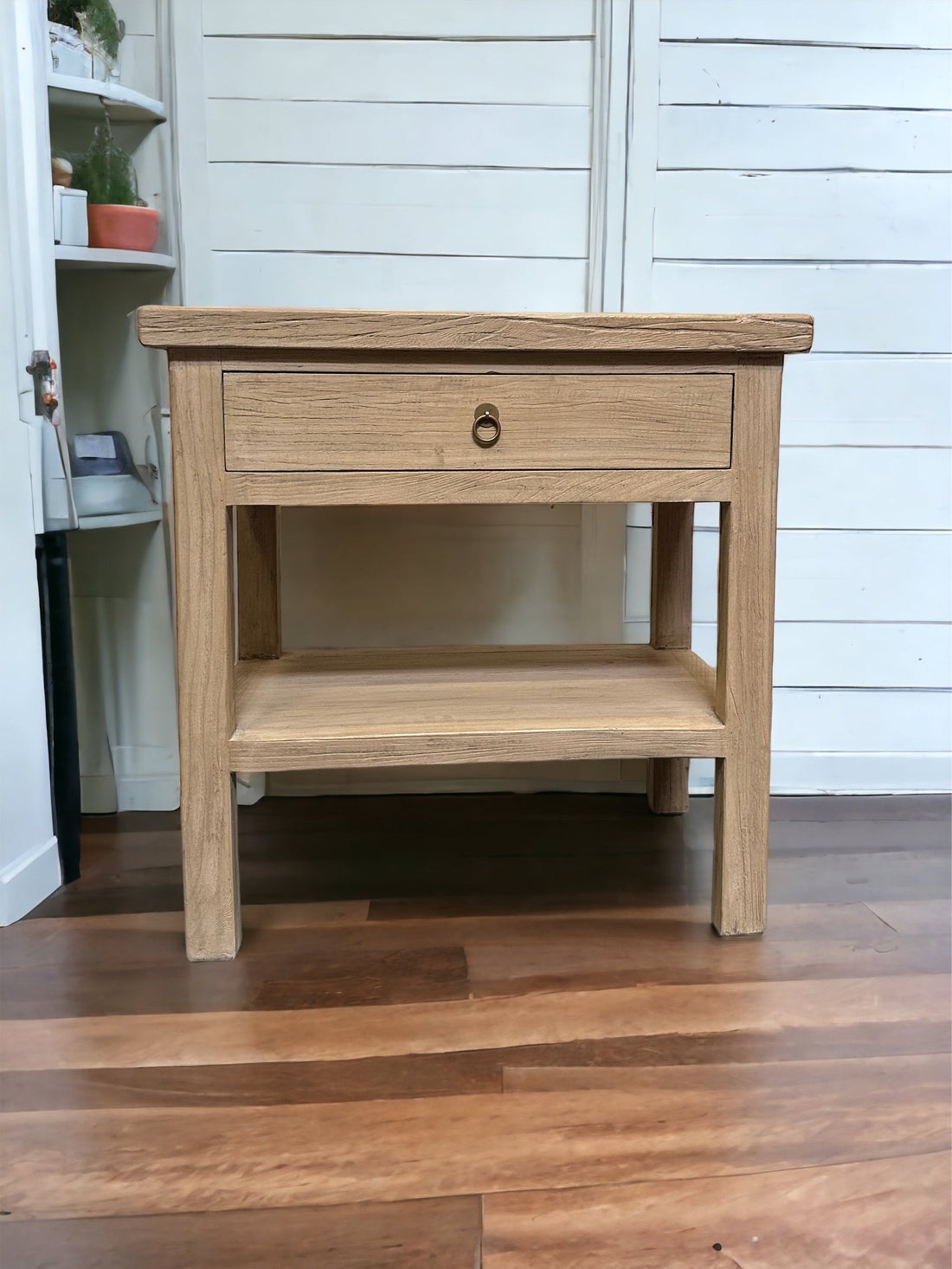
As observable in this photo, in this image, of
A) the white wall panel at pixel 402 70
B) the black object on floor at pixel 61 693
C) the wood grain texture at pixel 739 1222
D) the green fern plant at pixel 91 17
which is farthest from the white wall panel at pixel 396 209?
the wood grain texture at pixel 739 1222

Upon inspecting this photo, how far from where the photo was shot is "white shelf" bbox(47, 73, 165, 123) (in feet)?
4.27

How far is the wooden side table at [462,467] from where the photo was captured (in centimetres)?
104

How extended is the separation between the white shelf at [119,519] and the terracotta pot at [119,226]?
0.37 meters

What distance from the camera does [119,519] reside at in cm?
143

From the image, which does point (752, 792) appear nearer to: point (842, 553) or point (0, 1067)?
point (842, 553)

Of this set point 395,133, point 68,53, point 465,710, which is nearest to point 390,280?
point 395,133

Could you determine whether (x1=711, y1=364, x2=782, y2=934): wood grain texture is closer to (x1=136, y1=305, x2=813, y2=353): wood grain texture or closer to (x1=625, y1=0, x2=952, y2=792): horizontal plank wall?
(x1=136, y1=305, x2=813, y2=353): wood grain texture

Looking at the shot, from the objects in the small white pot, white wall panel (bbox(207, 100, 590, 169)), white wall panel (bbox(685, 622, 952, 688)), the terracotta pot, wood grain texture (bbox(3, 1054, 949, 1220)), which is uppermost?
the small white pot

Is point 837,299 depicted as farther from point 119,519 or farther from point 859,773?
point 119,519

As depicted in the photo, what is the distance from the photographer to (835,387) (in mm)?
1577

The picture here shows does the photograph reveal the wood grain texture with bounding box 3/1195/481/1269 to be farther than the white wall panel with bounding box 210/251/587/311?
No

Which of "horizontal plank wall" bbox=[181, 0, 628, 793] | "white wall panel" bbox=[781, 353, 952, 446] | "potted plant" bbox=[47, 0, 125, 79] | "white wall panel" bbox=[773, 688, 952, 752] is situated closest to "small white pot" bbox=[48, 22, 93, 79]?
"potted plant" bbox=[47, 0, 125, 79]

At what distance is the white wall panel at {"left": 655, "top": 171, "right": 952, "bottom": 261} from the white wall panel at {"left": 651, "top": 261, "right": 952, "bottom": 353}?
2cm

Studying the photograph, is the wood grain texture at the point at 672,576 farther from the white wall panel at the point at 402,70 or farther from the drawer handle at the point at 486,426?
the white wall panel at the point at 402,70
